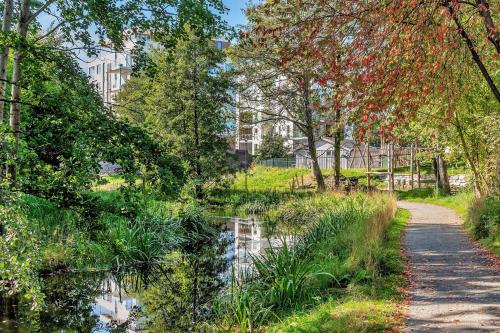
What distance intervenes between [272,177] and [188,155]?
41.7 ft

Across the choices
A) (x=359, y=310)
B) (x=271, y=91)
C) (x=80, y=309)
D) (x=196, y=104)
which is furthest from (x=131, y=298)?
(x=271, y=91)

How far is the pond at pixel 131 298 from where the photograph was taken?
8.15 metres

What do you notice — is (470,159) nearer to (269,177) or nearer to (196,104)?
(196,104)

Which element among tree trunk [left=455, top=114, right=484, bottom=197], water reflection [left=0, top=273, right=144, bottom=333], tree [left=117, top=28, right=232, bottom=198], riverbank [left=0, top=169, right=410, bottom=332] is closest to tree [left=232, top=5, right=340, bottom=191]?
tree [left=117, top=28, right=232, bottom=198]

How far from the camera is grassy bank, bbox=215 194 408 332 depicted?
6449 millimetres

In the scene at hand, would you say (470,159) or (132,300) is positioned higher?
(470,159)

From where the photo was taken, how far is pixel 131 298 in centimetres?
969

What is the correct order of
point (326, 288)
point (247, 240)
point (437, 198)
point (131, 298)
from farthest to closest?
point (437, 198) → point (247, 240) → point (131, 298) → point (326, 288)

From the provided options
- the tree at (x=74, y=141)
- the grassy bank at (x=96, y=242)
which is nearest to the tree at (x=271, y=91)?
the grassy bank at (x=96, y=242)

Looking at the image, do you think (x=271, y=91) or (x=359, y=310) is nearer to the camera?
(x=359, y=310)

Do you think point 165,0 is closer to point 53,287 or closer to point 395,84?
point 395,84

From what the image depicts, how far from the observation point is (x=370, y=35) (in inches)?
293

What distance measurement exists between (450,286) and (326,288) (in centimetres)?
204

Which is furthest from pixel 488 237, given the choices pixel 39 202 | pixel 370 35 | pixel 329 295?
pixel 39 202
